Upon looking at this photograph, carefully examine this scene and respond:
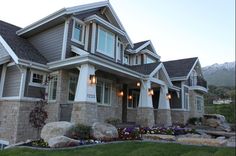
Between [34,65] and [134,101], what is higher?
[34,65]

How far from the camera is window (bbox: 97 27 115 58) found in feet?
42.4

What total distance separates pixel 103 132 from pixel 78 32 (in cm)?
637

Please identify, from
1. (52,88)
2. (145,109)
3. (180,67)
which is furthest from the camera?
(180,67)

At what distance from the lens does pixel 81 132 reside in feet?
26.1

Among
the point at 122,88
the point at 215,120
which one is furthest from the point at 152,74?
the point at 215,120

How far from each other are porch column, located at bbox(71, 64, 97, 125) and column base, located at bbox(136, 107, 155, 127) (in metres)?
4.19

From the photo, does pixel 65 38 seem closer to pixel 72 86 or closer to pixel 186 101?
pixel 72 86

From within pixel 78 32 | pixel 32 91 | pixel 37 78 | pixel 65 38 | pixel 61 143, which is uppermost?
pixel 78 32

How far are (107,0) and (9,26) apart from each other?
21.5ft

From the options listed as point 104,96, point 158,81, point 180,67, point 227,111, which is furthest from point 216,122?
point 104,96

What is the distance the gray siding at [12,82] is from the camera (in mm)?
10273

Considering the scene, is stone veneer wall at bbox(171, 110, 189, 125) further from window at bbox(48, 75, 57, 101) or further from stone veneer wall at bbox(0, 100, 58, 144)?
stone veneer wall at bbox(0, 100, 58, 144)

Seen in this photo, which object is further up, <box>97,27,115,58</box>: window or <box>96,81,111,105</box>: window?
<box>97,27,115,58</box>: window

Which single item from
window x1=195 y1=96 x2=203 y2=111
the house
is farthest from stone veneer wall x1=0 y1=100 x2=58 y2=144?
window x1=195 y1=96 x2=203 y2=111
